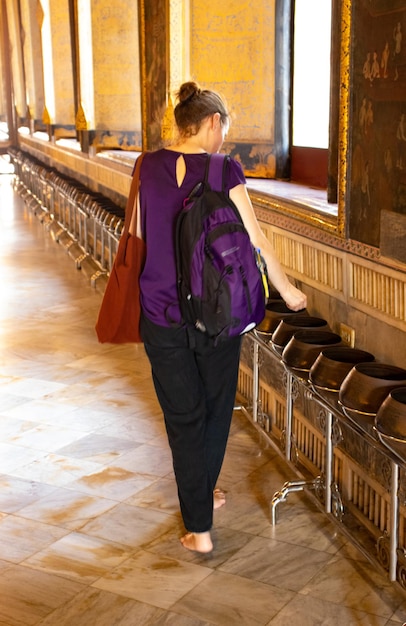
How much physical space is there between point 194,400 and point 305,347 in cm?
62

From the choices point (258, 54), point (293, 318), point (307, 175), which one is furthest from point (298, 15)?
point (293, 318)

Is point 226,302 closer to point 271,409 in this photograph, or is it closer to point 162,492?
point 162,492

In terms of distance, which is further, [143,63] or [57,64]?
[57,64]

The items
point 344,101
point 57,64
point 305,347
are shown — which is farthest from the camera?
point 57,64

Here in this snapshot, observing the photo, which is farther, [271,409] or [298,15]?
[298,15]

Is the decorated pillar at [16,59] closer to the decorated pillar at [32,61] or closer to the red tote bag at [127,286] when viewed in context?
the decorated pillar at [32,61]

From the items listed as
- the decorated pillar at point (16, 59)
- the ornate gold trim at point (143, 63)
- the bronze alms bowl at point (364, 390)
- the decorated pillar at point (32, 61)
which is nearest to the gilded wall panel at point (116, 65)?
the ornate gold trim at point (143, 63)

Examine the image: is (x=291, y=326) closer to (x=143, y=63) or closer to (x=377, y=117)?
(x=377, y=117)

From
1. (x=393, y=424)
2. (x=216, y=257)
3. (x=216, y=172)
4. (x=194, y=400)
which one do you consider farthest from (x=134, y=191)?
(x=393, y=424)

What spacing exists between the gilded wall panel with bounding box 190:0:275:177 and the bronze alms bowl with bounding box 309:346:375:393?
3.22 meters

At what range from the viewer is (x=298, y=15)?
21.3ft

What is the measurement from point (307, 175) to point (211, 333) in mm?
3368

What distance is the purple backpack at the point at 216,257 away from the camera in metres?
3.30

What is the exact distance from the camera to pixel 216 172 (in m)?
3.35
